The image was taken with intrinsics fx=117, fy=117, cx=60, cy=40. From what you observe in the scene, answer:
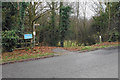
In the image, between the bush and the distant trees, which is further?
the distant trees

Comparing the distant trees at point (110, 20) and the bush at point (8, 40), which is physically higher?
the distant trees at point (110, 20)

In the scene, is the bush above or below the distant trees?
below

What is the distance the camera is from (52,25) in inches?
664

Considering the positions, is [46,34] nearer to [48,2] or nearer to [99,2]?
[48,2]

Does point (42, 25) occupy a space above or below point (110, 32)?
above

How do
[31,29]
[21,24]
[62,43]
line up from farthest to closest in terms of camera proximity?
1. [62,43]
2. [31,29]
3. [21,24]

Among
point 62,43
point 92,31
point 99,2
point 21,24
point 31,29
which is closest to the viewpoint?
point 21,24

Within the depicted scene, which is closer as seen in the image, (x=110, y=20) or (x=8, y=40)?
(x=8, y=40)

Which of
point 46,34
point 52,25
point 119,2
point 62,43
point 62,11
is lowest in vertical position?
point 62,43

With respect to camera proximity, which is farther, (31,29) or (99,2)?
(99,2)

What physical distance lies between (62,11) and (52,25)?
2506mm

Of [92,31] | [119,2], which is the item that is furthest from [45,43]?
→ [119,2]

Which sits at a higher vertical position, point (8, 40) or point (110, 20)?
point (110, 20)

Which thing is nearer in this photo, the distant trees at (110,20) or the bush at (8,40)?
the bush at (8,40)
